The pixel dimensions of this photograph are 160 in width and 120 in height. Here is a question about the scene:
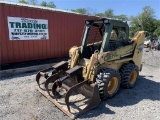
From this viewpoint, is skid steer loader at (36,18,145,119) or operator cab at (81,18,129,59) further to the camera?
operator cab at (81,18,129,59)

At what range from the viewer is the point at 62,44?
9.59m

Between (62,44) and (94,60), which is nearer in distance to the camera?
(94,60)

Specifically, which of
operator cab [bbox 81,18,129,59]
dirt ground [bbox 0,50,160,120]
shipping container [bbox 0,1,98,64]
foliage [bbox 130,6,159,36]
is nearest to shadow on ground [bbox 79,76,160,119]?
dirt ground [bbox 0,50,160,120]

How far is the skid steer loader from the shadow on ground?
5.9 inches

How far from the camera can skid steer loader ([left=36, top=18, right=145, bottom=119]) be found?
4270mm

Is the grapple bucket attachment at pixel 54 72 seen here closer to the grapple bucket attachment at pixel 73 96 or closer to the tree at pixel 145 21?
the grapple bucket attachment at pixel 73 96

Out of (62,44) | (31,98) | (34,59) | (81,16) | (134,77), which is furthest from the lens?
(81,16)

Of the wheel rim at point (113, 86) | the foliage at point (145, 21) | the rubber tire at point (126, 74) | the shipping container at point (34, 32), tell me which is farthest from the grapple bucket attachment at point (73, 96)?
the foliage at point (145, 21)

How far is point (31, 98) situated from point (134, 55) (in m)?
3.63

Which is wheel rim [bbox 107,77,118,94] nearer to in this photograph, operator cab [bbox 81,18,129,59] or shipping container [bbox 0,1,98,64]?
operator cab [bbox 81,18,129,59]

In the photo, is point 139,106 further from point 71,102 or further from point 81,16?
point 81,16

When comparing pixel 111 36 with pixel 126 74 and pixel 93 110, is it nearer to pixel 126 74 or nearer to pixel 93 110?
pixel 126 74

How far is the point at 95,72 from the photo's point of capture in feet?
14.9

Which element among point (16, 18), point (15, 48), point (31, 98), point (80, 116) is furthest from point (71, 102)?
point (16, 18)
